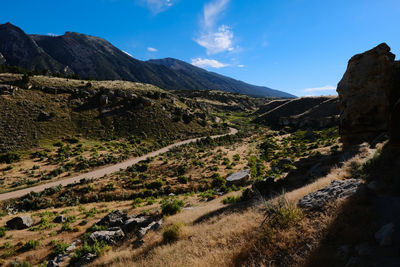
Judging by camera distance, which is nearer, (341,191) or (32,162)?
(341,191)

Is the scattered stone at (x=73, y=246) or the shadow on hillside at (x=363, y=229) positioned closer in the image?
the shadow on hillside at (x=363, y=229)

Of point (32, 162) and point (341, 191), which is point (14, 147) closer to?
point (32, 162)

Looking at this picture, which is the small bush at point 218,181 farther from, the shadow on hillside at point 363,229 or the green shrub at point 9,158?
the green shrub at point 9,158

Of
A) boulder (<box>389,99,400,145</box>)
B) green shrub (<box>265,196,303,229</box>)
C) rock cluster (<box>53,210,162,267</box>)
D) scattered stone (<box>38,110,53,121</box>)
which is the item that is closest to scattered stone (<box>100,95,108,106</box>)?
scattered stone (<box>38,110,53,121</box>)

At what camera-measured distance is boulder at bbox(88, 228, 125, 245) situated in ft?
39.2

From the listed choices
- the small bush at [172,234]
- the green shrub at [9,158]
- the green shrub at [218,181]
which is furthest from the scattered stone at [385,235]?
the green shrub at [9,158]

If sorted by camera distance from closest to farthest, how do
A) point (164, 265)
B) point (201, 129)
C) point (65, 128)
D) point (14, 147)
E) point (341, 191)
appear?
point (164, 265)
point (341, 191)
point (14, 147)
point (65, 128)
point (201, 129)

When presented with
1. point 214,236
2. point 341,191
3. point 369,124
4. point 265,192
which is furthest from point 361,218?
point 369,124

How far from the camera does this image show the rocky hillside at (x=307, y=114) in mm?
67500

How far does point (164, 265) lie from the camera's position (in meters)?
6.50

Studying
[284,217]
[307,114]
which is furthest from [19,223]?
[307,114]

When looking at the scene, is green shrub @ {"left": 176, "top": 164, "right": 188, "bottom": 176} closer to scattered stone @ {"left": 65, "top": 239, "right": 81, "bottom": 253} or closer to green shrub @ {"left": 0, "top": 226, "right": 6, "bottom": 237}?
scattered stone @ {"left": 65, "top": 239, "right": 81, "bottom": 253}

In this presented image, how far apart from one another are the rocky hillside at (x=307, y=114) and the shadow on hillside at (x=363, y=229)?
221 feet

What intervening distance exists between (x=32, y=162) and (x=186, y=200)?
33.7 m
